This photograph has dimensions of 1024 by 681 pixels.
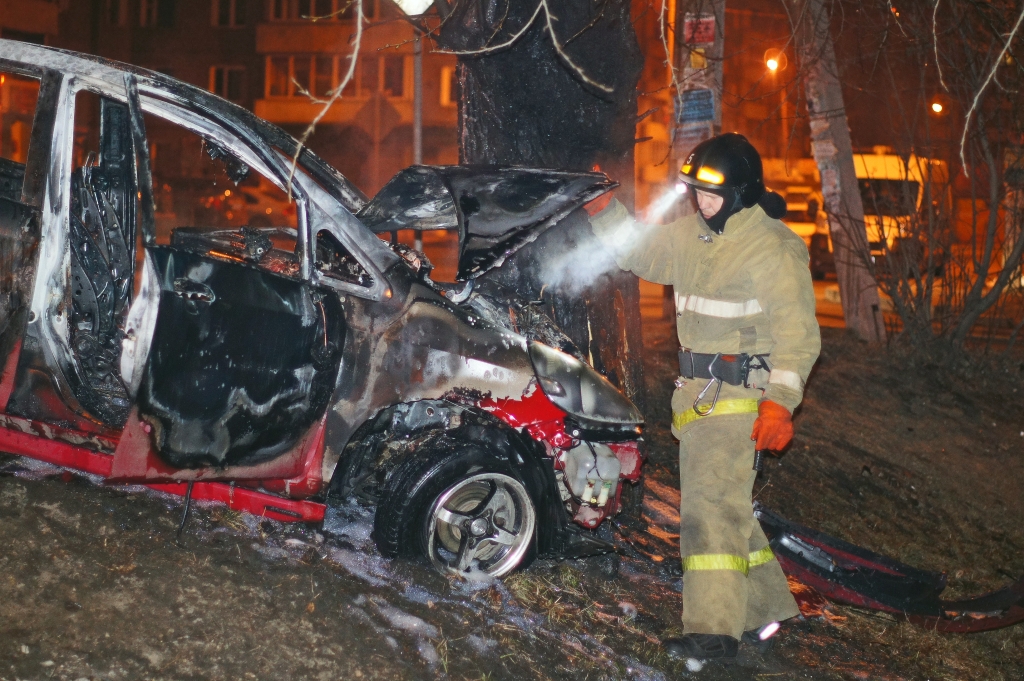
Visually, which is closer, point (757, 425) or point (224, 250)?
Answer: point (757, 425)

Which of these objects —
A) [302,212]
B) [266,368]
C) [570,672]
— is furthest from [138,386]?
[570,672]

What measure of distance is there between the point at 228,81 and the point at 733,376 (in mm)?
35720

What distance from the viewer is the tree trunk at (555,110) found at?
475cm

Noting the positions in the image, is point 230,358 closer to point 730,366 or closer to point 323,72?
point 730,366

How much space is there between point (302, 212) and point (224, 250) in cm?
110

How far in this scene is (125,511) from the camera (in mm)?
3842

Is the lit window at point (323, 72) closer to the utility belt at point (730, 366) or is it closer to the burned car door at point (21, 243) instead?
the burned car door at point (21, 243)

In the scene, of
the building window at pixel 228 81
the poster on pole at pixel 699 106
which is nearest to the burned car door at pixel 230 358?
the poster on pole at pixel 699 106

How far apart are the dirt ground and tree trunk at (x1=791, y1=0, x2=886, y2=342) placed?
4.60 m

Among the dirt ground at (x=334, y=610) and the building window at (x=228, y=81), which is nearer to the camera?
the dirt ground at (x=334, y=610)

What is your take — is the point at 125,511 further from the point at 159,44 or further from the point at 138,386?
the point at 159,44

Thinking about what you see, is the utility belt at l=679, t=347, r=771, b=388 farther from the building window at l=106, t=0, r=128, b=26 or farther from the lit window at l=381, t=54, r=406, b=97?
the building window at l=106, t=0, r=128, b=26

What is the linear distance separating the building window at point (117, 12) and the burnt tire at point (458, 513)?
121ft

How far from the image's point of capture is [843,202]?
959cm
